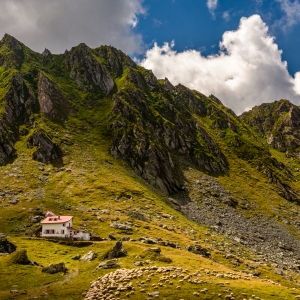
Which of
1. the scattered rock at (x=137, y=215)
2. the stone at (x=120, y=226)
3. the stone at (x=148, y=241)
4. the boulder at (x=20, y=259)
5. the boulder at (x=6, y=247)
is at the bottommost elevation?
the boulder at (x=6, y=247)

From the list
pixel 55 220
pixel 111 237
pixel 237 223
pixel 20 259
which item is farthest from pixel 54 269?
pixel 237 223

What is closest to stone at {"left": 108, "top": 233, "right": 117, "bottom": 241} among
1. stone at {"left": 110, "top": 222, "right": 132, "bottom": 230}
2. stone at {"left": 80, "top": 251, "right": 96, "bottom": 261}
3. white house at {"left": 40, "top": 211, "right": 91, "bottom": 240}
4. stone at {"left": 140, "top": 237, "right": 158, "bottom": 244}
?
white house at {"left": 40, "top": 211, "right": 91, "bottom": 240}

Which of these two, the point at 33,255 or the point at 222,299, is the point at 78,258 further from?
the point at 222,299

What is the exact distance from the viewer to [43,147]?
172 m

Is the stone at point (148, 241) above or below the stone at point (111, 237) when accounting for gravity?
above

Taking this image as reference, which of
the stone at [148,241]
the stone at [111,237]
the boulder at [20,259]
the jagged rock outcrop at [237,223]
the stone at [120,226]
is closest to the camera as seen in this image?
the boulder at [20,259]

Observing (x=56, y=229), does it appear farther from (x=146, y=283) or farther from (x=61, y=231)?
(x=146, y=283)

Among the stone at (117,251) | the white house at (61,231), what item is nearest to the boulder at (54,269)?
the stone at (117,251)

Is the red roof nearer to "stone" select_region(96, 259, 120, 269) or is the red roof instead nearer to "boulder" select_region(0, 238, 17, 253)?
"boulder" select_region(0, 238, 17, 253)

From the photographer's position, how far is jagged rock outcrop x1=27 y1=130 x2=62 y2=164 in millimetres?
166500

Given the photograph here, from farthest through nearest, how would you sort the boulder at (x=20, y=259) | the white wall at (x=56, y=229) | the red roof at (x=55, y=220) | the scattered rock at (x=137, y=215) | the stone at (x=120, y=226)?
1. the scattered rock at (x=137, y=215)
2. the stone at (x=120, y=226)
3. the red roof at (x=55, y=220)
4. the white wall at (x=56, y=229)
5. the boulder at (x=20, y=259)

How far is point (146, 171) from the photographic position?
177375 millimetres

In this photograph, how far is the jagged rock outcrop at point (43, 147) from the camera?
546ft

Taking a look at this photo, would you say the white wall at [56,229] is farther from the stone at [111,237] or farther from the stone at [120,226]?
the stone at [120,226]
